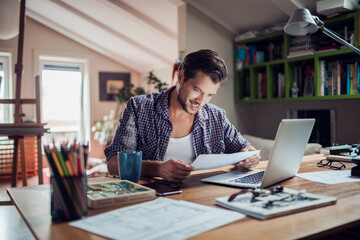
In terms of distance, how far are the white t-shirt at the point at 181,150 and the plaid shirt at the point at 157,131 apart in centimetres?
3

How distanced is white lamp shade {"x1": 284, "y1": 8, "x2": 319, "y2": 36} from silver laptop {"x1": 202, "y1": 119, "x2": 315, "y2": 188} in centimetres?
59

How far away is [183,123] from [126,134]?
1.10 feet

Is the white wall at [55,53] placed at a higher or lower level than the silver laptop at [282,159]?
higher

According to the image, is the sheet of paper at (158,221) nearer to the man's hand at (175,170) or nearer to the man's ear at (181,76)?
the man's hand at (175,170)

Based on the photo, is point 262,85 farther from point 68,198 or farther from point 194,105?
point 68,198

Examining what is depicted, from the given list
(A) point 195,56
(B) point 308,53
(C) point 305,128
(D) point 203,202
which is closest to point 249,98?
(B) point 308,53

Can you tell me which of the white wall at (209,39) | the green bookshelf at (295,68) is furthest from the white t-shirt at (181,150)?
Result: the white wall at (209,39)

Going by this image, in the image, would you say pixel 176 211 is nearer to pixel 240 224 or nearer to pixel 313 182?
pixel 240 224

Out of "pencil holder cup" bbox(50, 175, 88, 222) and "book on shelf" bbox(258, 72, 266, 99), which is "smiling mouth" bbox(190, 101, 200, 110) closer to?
"pencil holder cup" bbox(50, 175, 88, 222)

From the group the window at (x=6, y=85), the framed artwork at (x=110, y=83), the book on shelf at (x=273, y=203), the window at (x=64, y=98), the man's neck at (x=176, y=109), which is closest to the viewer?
the book on shelf at (x=273, y=203)

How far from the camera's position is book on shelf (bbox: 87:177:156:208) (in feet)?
2.87

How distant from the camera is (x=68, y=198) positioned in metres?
0.77

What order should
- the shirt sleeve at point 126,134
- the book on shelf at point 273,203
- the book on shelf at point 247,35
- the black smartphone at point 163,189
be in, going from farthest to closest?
the book on shelf at point 247,35 < the shirt sleeve at point 126,134 < the black smartphone at point 163,189 < the book on shelf at point 273,203

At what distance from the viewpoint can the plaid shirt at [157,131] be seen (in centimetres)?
155
